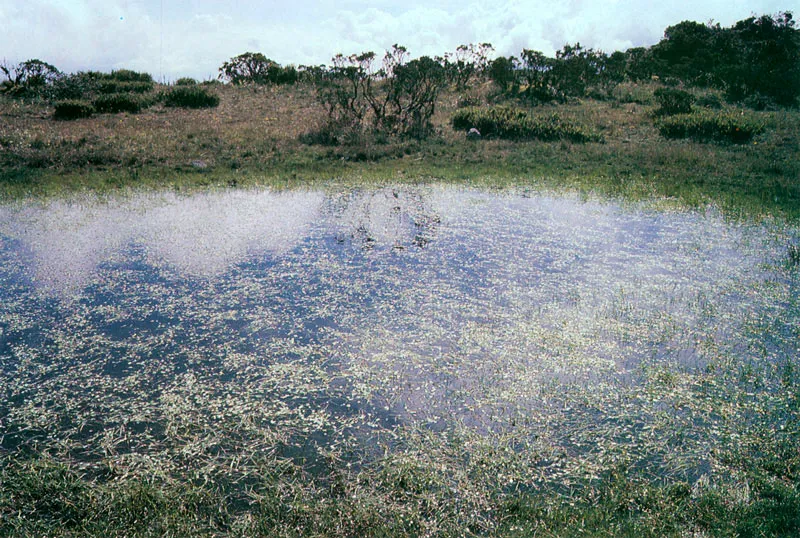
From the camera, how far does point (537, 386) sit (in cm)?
485

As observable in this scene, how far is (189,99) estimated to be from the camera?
24016mm

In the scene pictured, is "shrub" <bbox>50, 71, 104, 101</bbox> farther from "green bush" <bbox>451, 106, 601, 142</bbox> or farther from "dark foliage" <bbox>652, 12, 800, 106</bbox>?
"dark foliage" <bbox>652, 12, 800, 106</bbox>

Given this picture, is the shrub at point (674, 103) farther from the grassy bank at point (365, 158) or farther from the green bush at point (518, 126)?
the green bush at point (518, 126)

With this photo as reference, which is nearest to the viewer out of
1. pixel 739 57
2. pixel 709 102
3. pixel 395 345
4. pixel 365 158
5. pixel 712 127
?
pixel 395 345

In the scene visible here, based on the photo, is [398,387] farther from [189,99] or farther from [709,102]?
[709,102]

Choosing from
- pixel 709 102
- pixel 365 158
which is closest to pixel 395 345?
pixel 365 158

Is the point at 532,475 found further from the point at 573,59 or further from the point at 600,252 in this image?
the point at 573,59

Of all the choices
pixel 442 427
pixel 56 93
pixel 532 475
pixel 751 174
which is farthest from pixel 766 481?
pixel 56 93

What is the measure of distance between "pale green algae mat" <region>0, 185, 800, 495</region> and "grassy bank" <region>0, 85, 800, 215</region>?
140 inches

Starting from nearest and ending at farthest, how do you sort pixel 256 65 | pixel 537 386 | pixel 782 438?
pixel 782 438 → pixel 537 386 → pixel 256 65

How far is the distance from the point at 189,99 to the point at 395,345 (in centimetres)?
2192

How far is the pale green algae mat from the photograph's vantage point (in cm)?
406

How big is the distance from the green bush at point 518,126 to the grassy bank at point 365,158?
63 centimetres

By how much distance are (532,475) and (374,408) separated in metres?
1.35
